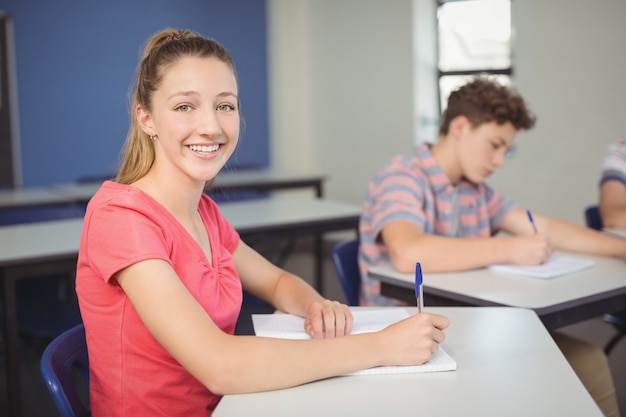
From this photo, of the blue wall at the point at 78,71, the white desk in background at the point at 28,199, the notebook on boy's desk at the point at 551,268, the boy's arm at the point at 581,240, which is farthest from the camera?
the blue wall at the point at 78,71

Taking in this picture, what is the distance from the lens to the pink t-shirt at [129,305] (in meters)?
1.34

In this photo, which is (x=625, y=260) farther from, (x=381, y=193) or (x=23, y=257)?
(x=23, y=257)

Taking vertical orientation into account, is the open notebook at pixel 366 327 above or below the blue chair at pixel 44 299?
above

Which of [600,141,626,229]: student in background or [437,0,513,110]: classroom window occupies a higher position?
[437,0,513,110]: classroom window

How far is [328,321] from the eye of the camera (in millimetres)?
1519

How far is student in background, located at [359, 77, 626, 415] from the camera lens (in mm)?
2154

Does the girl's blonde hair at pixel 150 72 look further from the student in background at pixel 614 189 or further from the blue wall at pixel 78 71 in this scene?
the blue wall at pixel 78 71

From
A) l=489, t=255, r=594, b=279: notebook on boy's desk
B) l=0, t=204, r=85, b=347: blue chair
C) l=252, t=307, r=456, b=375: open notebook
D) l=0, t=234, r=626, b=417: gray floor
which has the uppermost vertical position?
l=252, t=307, r=456, b=375: open notebook

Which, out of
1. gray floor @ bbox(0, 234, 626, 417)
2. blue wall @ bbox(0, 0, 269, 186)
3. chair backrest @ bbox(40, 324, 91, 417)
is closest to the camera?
chair backrest @ bbox(40, 324, 91, 417)

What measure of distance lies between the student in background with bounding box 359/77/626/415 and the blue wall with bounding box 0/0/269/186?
9.63 feet

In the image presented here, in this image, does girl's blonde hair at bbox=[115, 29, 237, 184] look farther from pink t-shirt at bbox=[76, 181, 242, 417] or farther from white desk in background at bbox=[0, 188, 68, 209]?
white desk in background at bbox=[0, 188, 68, 209]

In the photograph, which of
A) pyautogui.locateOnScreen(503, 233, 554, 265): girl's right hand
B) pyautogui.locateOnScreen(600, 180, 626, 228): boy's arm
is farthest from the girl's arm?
pyautogui.locateOnScreen(600, 180, 626, 228): boy's arm

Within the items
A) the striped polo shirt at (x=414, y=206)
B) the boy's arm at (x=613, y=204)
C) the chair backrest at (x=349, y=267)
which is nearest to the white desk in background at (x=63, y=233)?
the chair backrest at (x=349, y=267)

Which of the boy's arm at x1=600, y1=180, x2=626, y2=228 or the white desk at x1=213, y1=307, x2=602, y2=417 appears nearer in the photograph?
the white desk at x1=213, y1=307, x2=602, y2=417
